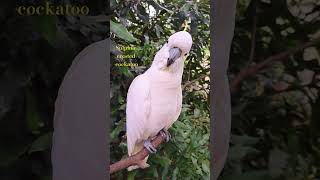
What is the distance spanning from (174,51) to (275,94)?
60 centimetres

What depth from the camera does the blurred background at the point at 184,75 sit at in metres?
2.08

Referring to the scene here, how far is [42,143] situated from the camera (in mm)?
1983

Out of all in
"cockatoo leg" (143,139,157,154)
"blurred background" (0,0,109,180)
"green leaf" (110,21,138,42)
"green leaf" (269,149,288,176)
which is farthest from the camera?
"green leaf" (269,149,288,176)

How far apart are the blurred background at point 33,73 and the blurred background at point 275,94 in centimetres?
77

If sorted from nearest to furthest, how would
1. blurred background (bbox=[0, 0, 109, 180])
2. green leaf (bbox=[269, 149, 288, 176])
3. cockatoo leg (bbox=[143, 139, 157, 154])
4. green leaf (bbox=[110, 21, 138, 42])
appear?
blurred background (bbox=[0, 0, 109, 180]) < green leaf (bbox=[110, 21, 138, 42]) < cockatoo leg (bbox=[143, 139, 157, 154]) < green leaf (bbox=[269, 149, 288, 176])

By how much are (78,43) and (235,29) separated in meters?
0.81

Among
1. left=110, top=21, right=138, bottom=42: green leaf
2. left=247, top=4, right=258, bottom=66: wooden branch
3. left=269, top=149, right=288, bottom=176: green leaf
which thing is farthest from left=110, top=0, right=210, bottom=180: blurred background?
left=269, top=149, right=288, bottom=176: green leaf

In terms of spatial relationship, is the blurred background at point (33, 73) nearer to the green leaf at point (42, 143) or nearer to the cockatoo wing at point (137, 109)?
the green leaf at point (42, 143)

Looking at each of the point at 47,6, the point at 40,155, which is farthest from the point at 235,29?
→ the point at 40,155

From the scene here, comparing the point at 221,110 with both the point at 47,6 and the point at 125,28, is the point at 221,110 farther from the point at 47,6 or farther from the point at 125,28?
the point at 47,6

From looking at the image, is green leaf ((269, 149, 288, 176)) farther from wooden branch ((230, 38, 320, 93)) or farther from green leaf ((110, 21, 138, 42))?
green leaf ((110, 21, 138, 42))

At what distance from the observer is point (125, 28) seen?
2072 mm

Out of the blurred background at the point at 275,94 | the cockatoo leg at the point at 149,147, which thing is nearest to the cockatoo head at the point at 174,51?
the blurred background at the point at 275,94

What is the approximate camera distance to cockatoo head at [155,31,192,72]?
212cm
